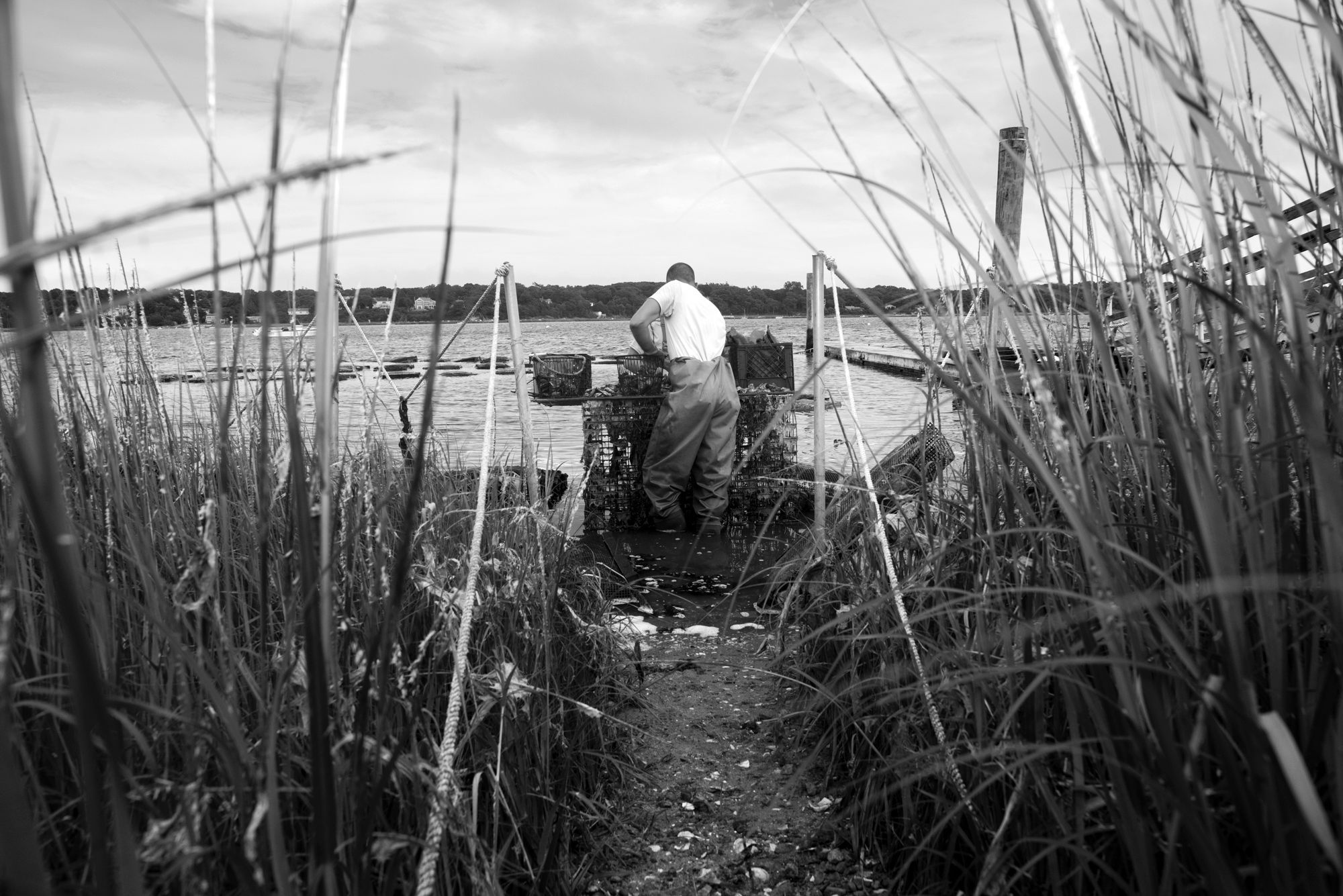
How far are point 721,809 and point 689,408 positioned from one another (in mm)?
3609

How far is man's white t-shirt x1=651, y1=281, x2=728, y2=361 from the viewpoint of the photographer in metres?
5.91

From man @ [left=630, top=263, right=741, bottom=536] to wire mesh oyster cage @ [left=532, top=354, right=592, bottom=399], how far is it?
437mm

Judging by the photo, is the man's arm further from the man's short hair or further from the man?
the man's short hair

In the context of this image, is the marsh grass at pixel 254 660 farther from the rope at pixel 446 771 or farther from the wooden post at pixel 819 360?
the wooden post at pixel 819 360

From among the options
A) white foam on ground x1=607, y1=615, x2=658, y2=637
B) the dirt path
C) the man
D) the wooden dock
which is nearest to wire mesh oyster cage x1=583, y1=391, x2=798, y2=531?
the man

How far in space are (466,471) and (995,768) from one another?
285 cm

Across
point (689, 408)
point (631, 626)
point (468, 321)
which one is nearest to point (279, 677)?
point (468, 321)

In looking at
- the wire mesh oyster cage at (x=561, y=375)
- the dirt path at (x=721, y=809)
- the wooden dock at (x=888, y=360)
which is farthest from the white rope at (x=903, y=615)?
the wooden dock at (x=888, y=360)

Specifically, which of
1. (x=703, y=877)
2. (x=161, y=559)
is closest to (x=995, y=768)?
(x=703, y=877)

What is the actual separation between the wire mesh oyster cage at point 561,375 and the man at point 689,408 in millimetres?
437

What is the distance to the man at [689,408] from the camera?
19.4 feet

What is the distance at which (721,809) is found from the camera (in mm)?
2475

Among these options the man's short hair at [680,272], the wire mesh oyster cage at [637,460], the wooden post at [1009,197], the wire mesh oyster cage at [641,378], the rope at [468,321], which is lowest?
the wire mesh oyster cage at [637,460]

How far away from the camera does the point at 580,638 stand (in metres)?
2.89
